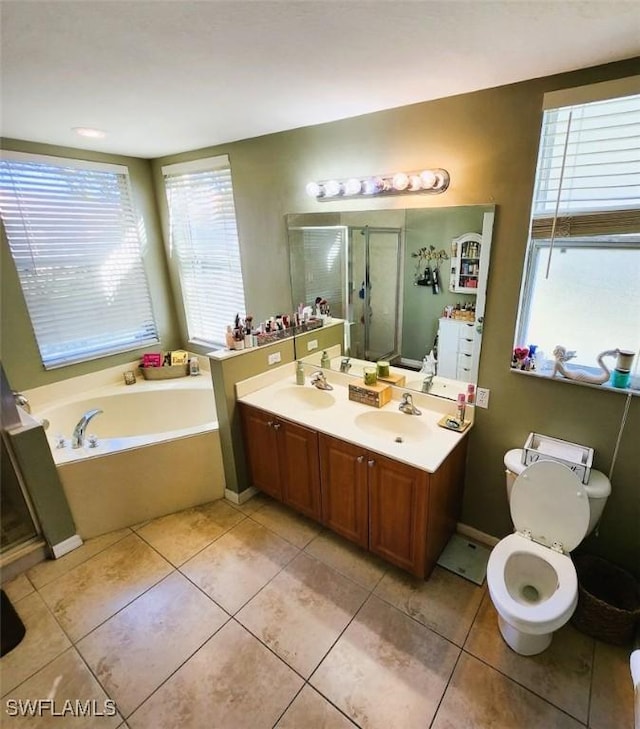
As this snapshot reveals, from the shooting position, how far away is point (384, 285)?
2.35 metres

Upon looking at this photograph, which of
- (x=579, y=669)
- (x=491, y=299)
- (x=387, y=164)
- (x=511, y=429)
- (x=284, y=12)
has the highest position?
(x=284, y=12)

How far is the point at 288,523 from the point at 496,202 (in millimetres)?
2297

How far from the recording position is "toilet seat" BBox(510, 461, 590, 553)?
66.9 inches

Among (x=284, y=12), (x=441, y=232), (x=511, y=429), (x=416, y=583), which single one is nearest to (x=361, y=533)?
(x=416, y=583)

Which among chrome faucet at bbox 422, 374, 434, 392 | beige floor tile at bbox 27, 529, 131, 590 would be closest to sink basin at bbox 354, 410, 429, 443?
chrome faucet at bbox 422, 374, 434, 392

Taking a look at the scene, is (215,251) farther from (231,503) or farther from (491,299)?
(491,299)

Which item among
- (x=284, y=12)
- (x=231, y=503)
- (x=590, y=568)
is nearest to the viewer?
(x=284, y=12)

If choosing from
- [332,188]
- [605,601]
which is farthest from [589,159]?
[605,601]

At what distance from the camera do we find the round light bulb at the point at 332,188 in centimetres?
229

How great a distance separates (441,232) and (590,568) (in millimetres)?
1943

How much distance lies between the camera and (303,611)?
1953 mm

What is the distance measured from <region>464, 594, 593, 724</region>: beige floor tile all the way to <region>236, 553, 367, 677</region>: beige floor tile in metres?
Result: 0.61

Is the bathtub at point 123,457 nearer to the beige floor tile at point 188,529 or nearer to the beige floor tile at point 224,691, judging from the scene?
the beige floor tile at point 188,529

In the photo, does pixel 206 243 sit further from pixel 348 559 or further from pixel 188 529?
pixel 348 559
